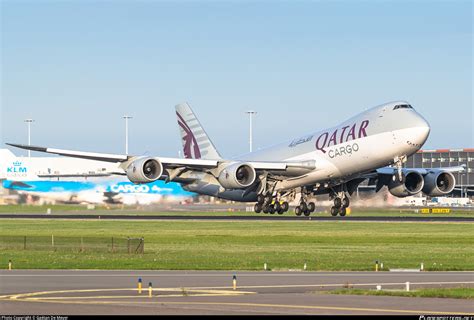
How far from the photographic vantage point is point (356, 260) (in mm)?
46812

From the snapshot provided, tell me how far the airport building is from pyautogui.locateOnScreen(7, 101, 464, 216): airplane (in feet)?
290

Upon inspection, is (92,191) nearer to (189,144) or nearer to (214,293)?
(189,144)

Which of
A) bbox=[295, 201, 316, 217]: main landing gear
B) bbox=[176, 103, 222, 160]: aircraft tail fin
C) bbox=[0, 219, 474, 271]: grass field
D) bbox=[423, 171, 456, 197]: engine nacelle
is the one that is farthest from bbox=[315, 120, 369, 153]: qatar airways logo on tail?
bbox=[176, 103, 222, 160]: aircraft tail fin

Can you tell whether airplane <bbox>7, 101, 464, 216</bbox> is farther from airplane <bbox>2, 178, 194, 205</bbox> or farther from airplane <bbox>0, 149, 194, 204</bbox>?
airplane <bbox>2, 178, 194, 205</bbox>

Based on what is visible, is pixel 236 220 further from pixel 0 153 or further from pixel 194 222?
pixel 0 153

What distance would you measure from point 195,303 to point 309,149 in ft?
158

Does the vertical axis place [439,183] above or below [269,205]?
above

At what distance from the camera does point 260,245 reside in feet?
192

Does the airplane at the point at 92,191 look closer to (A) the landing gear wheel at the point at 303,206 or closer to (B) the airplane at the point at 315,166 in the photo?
(B) the airplane at the point at 315,166

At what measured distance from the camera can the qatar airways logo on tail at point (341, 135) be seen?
69875 mm

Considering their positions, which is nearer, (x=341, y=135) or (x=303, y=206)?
(x=341, y=135)

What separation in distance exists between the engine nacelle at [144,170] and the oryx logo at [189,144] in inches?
581

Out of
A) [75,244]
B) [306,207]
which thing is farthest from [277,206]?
[75,244]

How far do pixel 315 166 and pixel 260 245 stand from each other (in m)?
15.8
